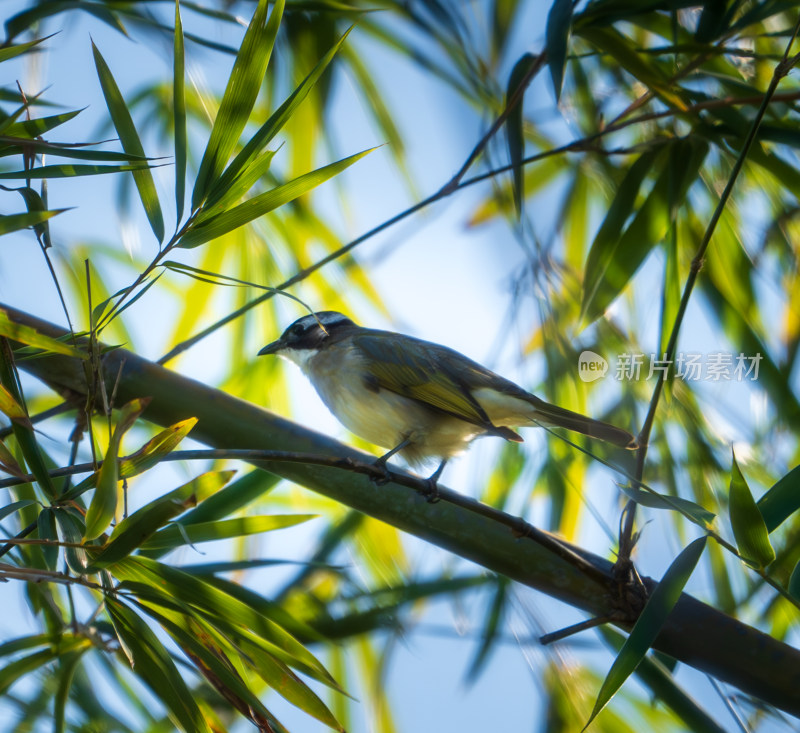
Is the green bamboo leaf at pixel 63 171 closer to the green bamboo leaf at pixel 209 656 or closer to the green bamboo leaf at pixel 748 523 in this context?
the green bamboo leaf at pixel 209 656

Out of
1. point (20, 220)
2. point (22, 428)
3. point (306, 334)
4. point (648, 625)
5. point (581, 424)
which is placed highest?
point (306, 334)

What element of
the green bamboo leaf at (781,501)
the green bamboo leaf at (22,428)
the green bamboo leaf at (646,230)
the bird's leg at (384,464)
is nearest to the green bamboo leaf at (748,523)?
the green bamboo leaf at (781,501)

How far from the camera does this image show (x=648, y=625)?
194cm

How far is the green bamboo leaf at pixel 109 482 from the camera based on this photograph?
1.56 m

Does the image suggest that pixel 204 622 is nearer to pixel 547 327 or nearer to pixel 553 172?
pixel 547 327

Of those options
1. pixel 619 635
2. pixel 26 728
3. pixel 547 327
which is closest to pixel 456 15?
pixel 547 327

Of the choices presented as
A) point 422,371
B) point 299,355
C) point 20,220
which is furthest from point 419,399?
point 20,220

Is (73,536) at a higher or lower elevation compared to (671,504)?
higher

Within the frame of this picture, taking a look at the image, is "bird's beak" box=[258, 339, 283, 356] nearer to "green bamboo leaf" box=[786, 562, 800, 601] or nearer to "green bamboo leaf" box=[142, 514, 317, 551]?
"green bamboo leaf" box=[142, 514, 317, 551]

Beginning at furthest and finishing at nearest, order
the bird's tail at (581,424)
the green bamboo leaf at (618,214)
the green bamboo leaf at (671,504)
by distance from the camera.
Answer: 1. the bird's tail at (581,424)
2. the green bamboo leaf at (618,214)
3. the green bamboo leaf at (671,504)

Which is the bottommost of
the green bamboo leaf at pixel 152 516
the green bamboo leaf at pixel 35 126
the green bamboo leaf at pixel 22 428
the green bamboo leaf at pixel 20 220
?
the green bamboo leaf at pixel 152 516

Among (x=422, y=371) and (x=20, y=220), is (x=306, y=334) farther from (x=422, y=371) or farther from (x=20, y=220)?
(x=20, y=220)

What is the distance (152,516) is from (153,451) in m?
0.18

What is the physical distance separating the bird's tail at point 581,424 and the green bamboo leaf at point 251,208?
139 cm
